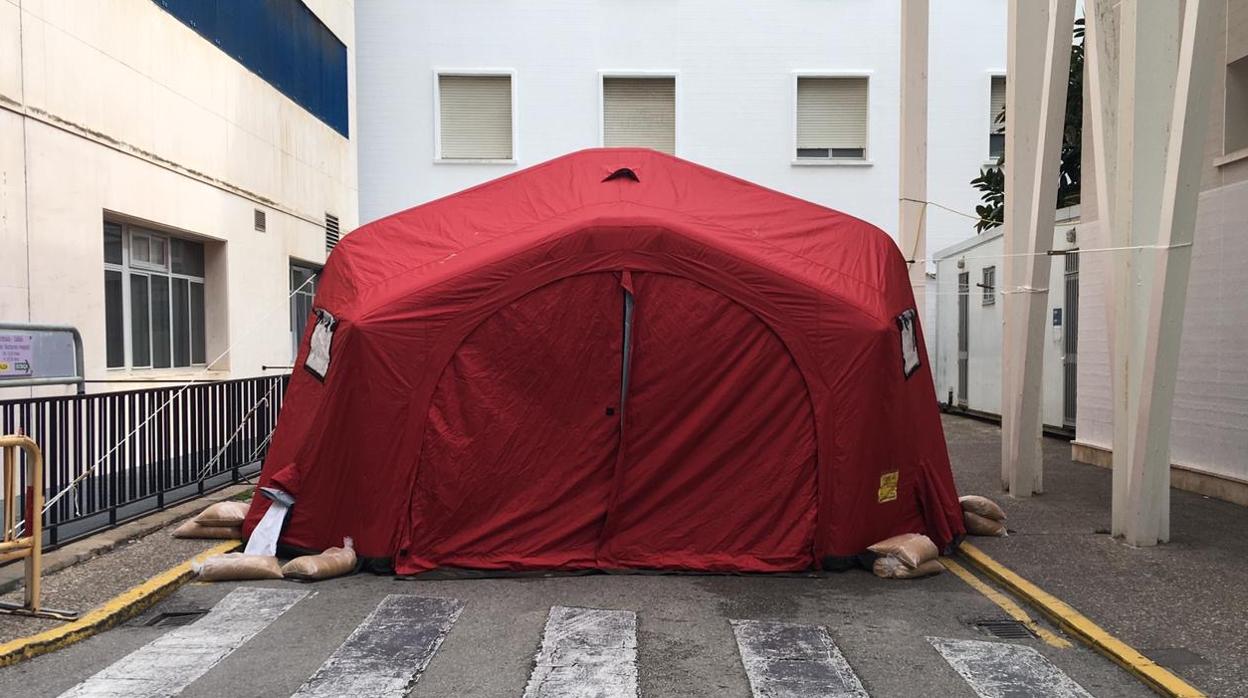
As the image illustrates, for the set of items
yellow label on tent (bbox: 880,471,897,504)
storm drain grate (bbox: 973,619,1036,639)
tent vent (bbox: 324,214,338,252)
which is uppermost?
tent vent (bbox: 324,214,338,252)

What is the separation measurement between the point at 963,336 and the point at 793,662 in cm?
1572

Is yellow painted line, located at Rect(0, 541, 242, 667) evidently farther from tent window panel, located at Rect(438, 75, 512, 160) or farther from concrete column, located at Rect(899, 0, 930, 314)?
tent window panel, located at Rect(438, 75, 512, 160)

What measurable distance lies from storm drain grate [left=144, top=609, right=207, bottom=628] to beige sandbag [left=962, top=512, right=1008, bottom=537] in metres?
5.81

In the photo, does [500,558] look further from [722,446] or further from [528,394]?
[722,446]

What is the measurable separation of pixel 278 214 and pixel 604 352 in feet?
39.3

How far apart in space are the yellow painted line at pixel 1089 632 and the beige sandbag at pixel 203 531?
19.3 feet

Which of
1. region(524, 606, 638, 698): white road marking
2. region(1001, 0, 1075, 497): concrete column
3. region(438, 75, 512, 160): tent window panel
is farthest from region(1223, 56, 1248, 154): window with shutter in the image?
region(438, 75, 512, 160): tent window panel

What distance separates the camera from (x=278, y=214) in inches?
703

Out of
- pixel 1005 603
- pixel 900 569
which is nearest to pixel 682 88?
pixel 900 569

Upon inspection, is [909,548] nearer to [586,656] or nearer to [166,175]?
[586,656]

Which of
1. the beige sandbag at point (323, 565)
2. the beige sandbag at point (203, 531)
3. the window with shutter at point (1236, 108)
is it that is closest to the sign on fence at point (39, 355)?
the beige sandbag at point (203, 531)

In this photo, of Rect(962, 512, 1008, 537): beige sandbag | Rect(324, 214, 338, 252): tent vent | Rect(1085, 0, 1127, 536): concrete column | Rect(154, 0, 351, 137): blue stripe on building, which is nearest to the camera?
Rect(1085, 0, 1127, 536): concrete column

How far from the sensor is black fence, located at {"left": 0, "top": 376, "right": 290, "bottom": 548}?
25.1ft

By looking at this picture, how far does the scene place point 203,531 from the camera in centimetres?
840
